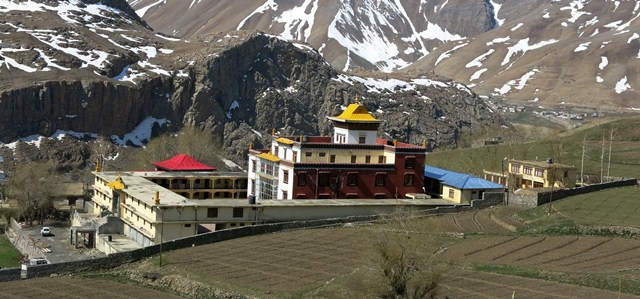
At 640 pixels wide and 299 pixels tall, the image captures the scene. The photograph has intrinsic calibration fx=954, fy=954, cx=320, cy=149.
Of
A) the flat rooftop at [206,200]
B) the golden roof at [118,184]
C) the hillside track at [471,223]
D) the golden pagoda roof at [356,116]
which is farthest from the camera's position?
the golden pagoda roof at [356,116]

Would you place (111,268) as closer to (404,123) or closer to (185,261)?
(185,261)

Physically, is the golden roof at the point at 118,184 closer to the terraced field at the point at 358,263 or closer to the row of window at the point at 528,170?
the terraced field at the point at 358,263

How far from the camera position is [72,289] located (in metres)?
47.7

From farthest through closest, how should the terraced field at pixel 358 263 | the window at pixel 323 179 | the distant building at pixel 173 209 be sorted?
the window at pixel 323 179 < the distant building at pixel 173 209 < the terraced field at pixel 358 263

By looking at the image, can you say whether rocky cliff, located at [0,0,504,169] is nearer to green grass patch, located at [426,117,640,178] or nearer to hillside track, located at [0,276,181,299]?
green grass patch, located at [426,117,640,178]

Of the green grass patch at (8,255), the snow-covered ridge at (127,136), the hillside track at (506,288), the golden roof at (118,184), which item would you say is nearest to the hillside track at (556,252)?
the hillside track at (506,288)

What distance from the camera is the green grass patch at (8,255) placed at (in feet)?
213

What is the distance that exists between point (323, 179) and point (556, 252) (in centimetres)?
2486

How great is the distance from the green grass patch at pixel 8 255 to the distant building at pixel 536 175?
4184 cm

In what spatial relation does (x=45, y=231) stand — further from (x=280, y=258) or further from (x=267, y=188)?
(x=280, y=258)

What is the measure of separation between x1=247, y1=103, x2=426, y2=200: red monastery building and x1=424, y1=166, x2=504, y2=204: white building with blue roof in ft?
5.69

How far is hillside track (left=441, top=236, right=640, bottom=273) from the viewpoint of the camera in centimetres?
4928

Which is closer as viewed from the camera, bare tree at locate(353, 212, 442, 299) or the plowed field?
bare tree at locate(353, 212, 442, 299)

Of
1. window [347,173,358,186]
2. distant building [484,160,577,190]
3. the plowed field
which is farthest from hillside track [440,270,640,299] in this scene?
distant building [484,160,577,190]
